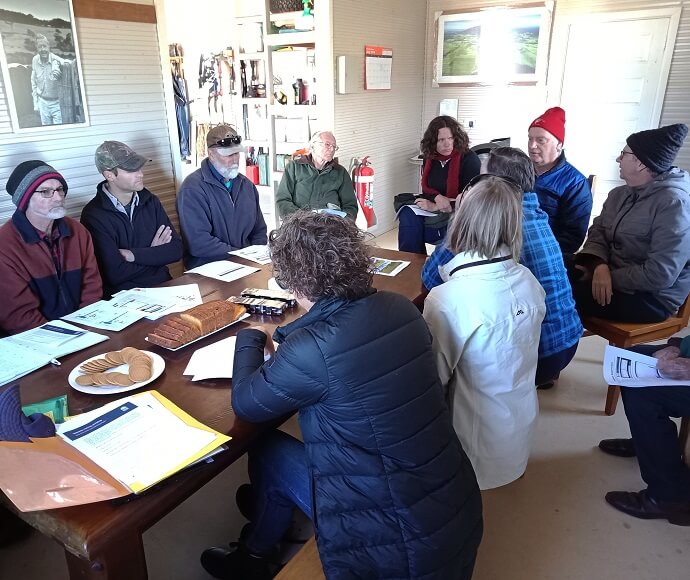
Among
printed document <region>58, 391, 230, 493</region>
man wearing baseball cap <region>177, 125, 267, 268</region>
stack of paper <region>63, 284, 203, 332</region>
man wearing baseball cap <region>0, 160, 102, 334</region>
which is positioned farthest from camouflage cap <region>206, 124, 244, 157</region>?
printed document <region>58, 391, 230, 493</region>

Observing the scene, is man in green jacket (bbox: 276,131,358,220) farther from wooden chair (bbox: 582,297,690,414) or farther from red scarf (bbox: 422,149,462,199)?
wooden chair (bbox: 582,297,690,414)

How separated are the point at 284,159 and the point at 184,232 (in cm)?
219

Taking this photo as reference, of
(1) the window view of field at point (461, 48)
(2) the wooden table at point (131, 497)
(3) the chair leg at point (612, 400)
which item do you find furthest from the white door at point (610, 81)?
(2) the wooden table at point (131, 497)

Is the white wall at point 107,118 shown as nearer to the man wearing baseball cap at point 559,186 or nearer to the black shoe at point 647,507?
the man wearing baseball cap at point 559,186

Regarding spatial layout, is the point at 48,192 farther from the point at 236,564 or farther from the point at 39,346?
the point at 236,564

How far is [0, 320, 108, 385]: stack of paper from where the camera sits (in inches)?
57.9

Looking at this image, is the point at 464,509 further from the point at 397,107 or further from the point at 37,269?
the point at 397,107

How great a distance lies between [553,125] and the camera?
112 inches

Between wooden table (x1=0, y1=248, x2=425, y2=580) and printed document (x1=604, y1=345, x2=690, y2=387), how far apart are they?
3.63ft

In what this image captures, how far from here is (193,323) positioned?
65.5 inches


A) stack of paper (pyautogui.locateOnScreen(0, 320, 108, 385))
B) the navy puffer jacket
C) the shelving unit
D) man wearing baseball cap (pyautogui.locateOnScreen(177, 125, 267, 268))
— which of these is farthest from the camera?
the shelving unit

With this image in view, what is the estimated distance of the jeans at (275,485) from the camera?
4.86 feet

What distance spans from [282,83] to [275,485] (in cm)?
385

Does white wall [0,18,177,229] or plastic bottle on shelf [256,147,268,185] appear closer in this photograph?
white wall [0,18,177,229]
